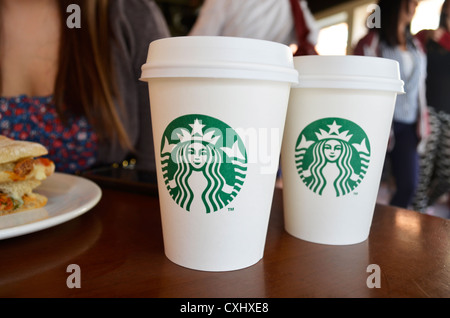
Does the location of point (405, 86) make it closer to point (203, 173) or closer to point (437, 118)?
point (437, 118)

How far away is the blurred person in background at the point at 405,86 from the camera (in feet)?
8.49

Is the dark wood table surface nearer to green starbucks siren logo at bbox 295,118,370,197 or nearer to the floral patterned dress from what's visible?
green starbucks siren logo at bbox 295,118,370,197

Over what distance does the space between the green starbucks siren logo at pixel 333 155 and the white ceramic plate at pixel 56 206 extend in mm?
413

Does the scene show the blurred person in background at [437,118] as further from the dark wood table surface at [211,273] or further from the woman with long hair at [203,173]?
the woman with long hair at [203,173]

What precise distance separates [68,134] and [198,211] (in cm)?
111

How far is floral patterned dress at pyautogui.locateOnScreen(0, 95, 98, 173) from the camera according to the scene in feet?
4.37

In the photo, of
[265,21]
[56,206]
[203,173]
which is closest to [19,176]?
[56,206]

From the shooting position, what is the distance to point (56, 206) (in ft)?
2.40

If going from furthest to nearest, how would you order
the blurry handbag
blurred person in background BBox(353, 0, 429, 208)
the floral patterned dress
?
blurred person in background BBox(353, 0, 429, 208) < the blurry handbag < the floral patterned dress

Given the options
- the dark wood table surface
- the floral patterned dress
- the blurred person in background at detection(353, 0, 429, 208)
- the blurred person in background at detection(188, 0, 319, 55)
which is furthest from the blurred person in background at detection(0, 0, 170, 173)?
the blurred person in background at detection(353, 0, 429, 208)

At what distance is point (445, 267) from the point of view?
1.77ft

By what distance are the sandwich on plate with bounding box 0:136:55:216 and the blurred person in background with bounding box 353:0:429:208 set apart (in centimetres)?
232
